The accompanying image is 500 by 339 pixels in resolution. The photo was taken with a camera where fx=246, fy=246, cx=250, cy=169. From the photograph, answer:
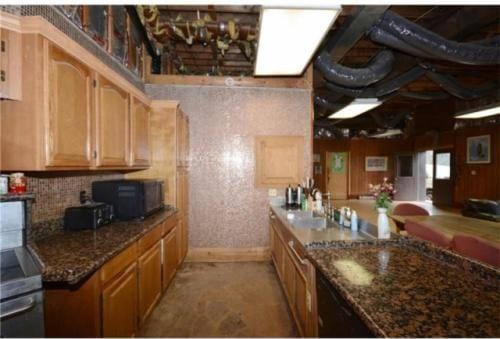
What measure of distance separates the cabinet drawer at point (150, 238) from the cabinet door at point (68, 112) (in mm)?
748

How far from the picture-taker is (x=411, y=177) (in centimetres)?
955

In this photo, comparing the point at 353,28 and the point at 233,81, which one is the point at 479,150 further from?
the point at 233,81

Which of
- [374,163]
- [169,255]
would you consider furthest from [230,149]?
[374,163]

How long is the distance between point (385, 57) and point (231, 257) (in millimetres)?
3406

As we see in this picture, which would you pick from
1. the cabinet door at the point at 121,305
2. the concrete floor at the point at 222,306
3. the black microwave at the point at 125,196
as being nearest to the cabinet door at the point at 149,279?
the cabinet door at the point at 121,305

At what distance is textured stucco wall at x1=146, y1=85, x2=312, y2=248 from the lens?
3.66 m

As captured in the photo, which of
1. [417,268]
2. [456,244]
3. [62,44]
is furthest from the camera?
[456,244]

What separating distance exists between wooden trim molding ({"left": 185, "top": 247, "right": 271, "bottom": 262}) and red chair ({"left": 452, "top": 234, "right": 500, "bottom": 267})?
227 cm

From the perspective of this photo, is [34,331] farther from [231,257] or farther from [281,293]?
[231,257]

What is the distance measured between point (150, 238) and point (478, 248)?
262cm

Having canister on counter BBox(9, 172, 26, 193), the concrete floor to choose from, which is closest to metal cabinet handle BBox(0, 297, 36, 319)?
canister on counter BBox(9, 172, 26, 193)

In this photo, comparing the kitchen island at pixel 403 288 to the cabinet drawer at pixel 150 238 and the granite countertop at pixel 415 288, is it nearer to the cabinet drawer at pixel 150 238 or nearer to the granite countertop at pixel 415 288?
the granite countertop at pixel 415 288

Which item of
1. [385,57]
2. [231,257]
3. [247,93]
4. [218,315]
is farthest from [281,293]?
[385,57]

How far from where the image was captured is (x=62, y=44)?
5.06 feet
